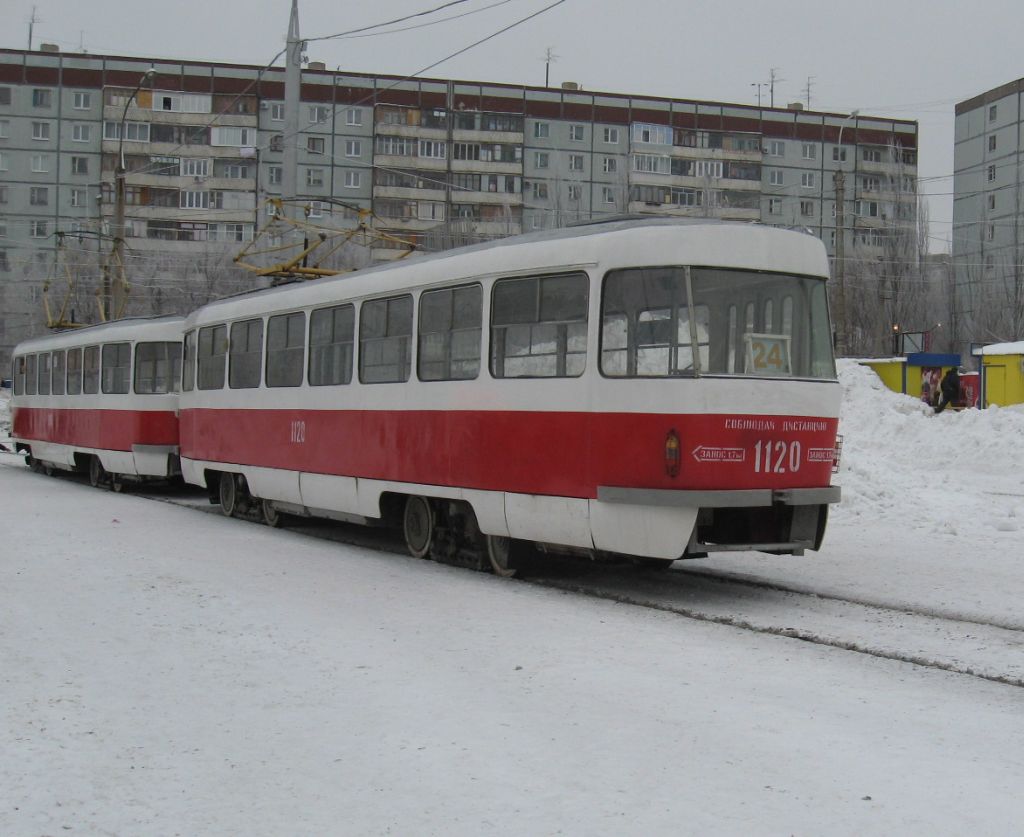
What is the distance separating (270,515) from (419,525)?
398 centimetres

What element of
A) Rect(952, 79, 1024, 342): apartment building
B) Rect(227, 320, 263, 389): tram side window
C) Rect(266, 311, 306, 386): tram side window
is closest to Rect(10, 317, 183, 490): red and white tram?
Rect(227, 320, 263, 389): tram side window

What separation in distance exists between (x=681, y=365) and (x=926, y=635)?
251 cm

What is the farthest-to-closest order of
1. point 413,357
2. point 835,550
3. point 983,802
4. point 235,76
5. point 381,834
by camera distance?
point 235,76 → point 835,550 → point 413,357 → point 983,802 → point 381,834

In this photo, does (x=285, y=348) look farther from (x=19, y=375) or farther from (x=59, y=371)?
(x=19, y=375)

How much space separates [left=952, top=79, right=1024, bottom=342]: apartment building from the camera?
66.2 m

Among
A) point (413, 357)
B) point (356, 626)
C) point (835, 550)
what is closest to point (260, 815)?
point (356, 626)

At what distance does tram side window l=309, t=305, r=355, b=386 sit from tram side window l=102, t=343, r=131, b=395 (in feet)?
26.1

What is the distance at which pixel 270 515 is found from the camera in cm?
1570

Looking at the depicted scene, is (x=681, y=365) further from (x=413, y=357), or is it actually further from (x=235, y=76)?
(x=235, y=76)

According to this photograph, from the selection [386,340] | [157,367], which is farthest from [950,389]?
[386,340]

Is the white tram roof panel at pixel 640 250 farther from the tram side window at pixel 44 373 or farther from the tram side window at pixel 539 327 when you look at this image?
the tram side window at pixel 44 373

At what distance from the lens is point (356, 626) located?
26.6 feet

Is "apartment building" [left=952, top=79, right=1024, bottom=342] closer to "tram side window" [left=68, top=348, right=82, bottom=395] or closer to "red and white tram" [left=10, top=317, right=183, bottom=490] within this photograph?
"red and white tram" [left=10, top=317, right=183, bottom=490]

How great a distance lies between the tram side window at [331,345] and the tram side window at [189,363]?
4432 millimetres
